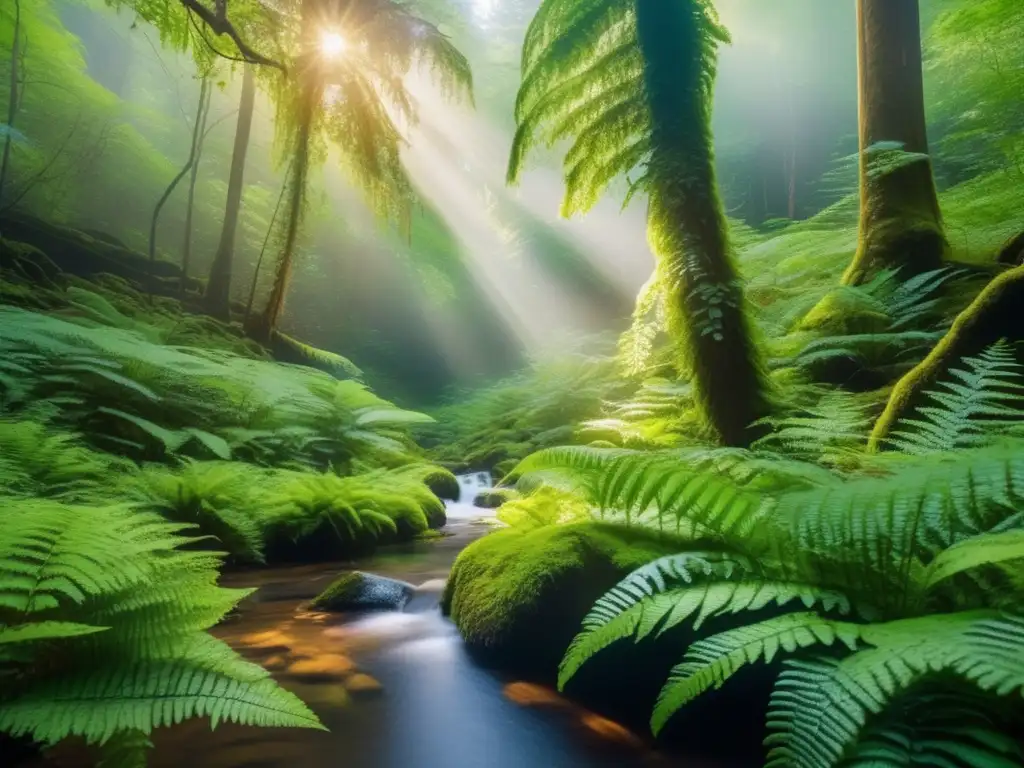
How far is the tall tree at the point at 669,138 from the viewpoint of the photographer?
372 centimetres

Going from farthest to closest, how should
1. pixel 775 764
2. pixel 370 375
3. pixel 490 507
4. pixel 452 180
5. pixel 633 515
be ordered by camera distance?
pixel 452 180, pixel 370 375, pixel 490 507, pixel 633 515, pixel 775 764

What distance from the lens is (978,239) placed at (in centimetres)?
536

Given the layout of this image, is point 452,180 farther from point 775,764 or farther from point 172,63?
point 775,764

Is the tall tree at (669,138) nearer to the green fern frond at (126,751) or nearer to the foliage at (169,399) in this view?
the green fern frond at (126,751)

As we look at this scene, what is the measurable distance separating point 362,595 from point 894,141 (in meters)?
5.71

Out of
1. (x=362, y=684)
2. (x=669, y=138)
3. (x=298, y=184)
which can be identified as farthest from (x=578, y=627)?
(x=298, y=184)

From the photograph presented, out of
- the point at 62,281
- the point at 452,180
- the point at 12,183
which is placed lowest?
the point at 62,281

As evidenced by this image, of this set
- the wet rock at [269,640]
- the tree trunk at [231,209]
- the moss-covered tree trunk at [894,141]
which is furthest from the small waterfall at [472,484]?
the tree trunk at [231,209]

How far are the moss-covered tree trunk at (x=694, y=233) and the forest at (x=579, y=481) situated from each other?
23 millimetres

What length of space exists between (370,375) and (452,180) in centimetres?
950

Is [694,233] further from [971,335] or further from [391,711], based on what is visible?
[391,711]

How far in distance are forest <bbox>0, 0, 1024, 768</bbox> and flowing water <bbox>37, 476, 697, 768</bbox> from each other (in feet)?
0.06

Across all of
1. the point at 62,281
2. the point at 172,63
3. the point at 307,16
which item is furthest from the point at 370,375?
the point at 172,63

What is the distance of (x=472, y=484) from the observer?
10.1m
